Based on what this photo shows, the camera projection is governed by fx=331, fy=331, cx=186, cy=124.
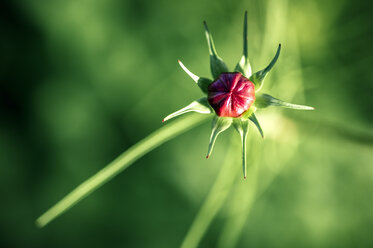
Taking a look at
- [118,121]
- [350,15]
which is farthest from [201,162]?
[350,15]

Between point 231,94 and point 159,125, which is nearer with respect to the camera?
point 231,94

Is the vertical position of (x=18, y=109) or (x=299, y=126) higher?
(x=18, y=109)

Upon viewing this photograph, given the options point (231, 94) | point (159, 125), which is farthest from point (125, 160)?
point (159, 125)

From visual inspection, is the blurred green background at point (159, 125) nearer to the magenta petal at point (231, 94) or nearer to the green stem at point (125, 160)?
the green stem at point (125, 160)

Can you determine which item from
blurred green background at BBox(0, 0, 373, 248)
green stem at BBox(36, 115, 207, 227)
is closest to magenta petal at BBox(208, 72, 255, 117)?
green stem at BBox(36, 115, 207, 227)

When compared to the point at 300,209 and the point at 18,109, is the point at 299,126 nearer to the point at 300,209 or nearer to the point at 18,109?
the point at 300,209

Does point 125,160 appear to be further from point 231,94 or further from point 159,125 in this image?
point 159,125
